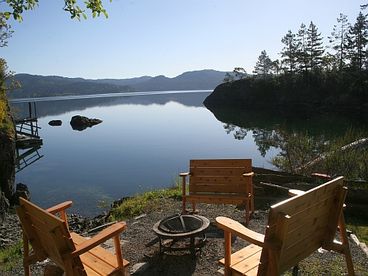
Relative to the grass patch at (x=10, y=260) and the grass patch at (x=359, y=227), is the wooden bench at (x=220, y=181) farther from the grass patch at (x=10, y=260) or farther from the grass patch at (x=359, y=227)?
the grass patch at (x=10, y=260)

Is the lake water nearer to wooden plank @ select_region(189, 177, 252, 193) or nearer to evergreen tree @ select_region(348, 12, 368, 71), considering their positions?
wooden plank @ select_region(189, 177, 252, 193)

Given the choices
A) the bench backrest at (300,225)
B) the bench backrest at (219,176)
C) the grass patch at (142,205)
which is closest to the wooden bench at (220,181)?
the bench backrest at (219,176)

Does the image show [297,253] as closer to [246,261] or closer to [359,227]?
[246,261]

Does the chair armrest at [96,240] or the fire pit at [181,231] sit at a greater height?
the chair armrest at [96,240]

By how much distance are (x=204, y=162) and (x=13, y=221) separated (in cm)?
945

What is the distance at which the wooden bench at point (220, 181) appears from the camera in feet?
24.1

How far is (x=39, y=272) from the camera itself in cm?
578

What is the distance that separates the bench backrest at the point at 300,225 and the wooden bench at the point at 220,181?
3133 mm

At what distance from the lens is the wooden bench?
734 cm

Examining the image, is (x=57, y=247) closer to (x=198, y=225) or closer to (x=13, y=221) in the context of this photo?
(x=198, y=225)

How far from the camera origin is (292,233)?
3.49m

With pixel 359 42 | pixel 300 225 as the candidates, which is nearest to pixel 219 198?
pixel 300 225

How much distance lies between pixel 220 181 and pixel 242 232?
12.8 feet

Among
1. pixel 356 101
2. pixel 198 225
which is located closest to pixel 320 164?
pixel 198 225
